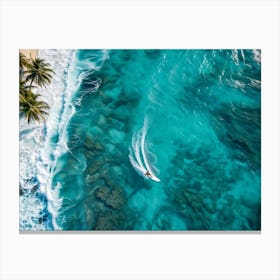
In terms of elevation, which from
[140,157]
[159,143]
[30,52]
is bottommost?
[140,157]

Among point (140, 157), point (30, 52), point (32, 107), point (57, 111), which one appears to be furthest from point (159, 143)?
point (30, 52)

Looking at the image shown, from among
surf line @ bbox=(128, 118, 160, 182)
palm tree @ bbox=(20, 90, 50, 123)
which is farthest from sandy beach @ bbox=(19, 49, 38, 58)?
surf line @ bbox=(128, 118, 160, 182)

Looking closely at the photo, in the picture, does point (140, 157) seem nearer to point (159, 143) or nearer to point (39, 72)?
point (159, 143)

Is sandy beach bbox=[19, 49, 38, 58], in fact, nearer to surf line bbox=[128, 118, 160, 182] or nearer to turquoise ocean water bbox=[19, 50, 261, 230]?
turquoise ocean water bbox=[19, 50, 261, 230]

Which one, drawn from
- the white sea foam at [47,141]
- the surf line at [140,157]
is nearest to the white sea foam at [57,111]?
the white sea foam at [47,141]
